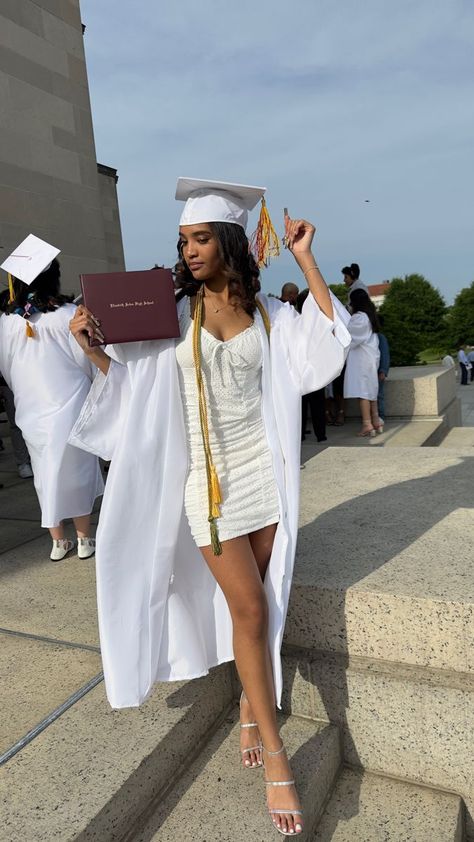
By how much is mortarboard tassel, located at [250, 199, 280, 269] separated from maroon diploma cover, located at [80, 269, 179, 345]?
0.44m

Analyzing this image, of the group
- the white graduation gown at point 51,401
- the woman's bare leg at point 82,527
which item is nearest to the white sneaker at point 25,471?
the white graduation gown at point 51,401

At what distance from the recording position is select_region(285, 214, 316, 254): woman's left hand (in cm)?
221

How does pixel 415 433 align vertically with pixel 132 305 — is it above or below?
below

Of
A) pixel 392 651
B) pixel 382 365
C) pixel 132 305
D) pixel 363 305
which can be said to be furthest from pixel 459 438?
pixel 132 305

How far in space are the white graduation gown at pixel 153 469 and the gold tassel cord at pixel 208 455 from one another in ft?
0.22

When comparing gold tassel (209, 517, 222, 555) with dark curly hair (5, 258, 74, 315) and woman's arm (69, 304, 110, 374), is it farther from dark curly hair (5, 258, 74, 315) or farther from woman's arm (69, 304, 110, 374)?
dark curly hair (5, 258, 74, 315)

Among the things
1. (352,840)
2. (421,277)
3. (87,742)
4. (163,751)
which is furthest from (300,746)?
(421,277)

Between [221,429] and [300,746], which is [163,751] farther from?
[221,429]

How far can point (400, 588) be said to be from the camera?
2490 millimetres

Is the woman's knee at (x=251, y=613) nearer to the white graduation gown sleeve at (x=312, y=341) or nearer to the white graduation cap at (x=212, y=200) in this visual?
the white graduation gown sleeve at (x=312, y=341)

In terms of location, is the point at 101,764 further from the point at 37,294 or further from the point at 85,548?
the point at 37,294

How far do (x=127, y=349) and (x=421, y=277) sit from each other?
263 ft

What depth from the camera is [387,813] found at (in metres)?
2.33

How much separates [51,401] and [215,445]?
2.17 metres
